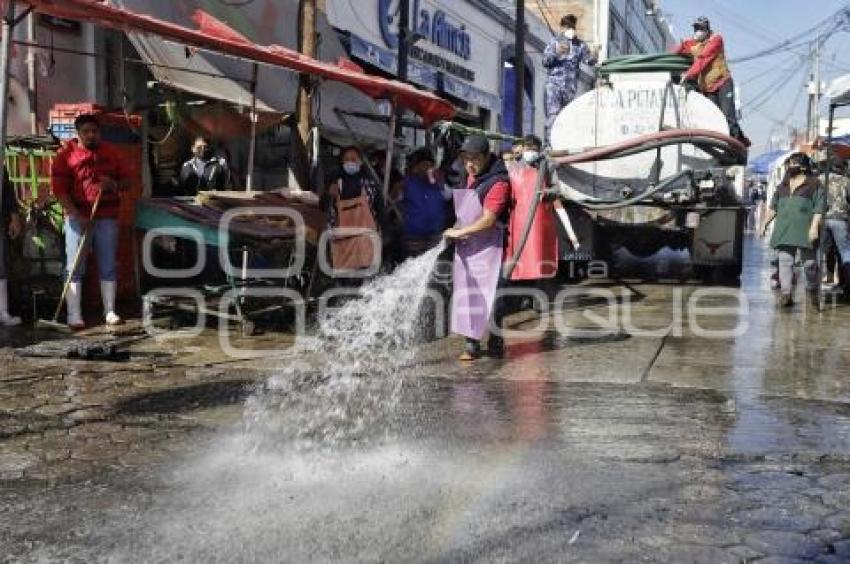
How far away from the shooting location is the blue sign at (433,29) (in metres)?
17.2

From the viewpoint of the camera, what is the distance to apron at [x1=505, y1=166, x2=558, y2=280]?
8305 millimetres

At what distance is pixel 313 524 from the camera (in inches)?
139

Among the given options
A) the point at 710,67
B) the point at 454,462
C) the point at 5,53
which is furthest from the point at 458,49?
the point at 454,462

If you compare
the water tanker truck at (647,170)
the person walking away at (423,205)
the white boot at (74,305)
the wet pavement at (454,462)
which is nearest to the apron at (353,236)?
the person walking away at (423,205)

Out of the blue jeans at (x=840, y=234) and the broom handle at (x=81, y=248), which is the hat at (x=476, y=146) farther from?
the blue jeans at (x=840, y=234)

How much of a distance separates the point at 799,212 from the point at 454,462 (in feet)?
22.5

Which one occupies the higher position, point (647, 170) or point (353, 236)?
point (647, 170)

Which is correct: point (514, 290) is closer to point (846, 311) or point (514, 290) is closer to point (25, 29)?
point (846, 311)

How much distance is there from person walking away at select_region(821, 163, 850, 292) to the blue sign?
318 inches

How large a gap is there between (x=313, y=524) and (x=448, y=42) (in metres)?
18.3

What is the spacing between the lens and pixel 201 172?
988cm

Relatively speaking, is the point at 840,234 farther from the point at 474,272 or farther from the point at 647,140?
the point at 474,272

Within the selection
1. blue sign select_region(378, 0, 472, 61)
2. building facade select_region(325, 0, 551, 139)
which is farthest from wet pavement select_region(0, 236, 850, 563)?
blue sign select_region(378, 0, 472, 61)

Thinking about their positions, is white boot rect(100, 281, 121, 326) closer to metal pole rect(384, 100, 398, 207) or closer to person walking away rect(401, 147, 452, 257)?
person walking away rect(401, 147, 452, 257)
